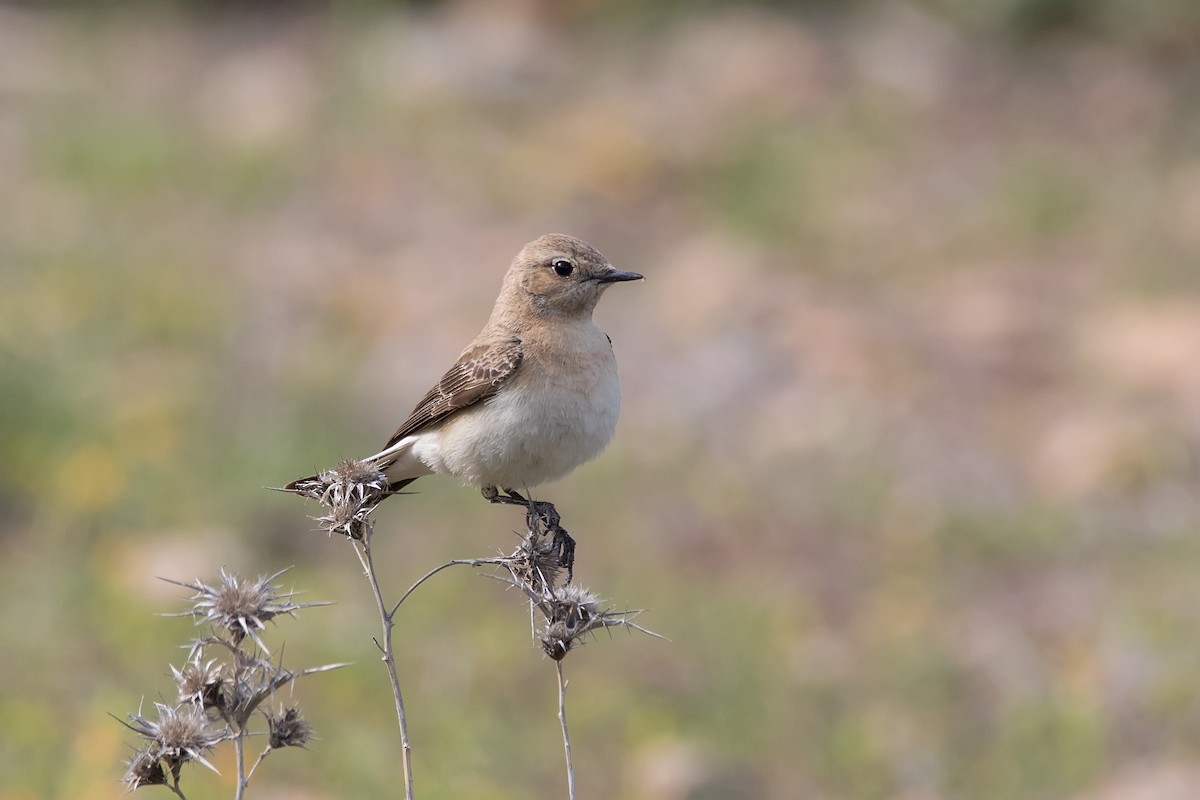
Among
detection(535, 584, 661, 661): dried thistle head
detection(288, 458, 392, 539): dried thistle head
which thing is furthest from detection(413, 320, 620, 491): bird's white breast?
detection(535, 584, 661, 661): dried thistle head

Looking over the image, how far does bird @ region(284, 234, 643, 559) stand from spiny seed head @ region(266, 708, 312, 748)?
158cm

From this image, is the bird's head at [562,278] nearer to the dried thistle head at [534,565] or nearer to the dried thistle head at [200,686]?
the dried thistle head at [534,565]

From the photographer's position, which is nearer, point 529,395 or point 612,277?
point 529,395

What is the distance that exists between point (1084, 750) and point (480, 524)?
3.62m

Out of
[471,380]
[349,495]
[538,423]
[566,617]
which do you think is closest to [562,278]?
[471,380]

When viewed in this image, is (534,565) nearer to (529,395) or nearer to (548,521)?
(548,521)

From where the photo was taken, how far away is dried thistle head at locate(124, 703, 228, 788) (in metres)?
3.26

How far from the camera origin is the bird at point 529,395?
516cm

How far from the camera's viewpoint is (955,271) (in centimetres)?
1229

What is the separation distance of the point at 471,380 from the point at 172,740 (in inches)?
91.8

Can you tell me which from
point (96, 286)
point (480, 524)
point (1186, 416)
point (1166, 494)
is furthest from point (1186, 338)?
point (96, 286)

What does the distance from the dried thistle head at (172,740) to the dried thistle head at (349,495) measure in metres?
0.54

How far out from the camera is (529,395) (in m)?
5.27

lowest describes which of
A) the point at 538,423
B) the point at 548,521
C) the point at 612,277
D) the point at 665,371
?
the point at 548,521
